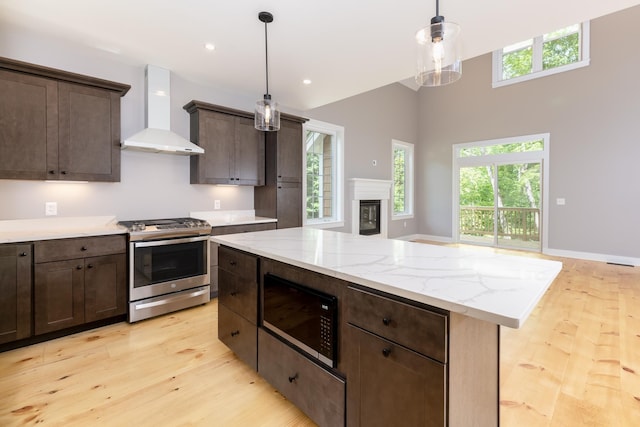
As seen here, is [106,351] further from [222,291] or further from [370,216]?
[370,216]

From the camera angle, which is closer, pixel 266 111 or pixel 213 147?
pixel 266 111

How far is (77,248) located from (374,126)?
578 cm

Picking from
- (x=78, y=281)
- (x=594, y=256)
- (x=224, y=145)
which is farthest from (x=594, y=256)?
(x=78, y=281)

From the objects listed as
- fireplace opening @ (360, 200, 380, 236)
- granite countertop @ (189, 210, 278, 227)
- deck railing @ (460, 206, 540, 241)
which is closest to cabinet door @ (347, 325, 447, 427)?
granite countertop @ (189, 210, 278, 227)

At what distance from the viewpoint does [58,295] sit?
8.22 ft

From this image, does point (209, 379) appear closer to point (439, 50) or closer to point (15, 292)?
point (15, 292)

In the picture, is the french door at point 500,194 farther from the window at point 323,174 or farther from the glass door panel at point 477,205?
the window at point 323,174

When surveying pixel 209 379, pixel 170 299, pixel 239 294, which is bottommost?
pixel 209 379

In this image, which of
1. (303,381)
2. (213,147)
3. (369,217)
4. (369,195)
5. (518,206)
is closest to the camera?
(303,381)

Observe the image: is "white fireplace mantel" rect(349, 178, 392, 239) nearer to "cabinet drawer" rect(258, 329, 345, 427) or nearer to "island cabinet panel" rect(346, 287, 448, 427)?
"cabinet drawer" rect(258, 329, 345, 427)

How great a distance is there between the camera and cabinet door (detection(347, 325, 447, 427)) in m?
1.02

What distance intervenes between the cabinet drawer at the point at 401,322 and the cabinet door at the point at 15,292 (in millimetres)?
2656

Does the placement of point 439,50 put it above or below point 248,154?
above

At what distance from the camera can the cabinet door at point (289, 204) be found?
4184mm
